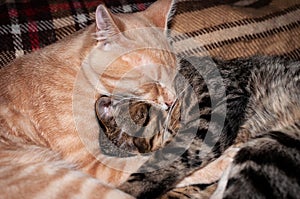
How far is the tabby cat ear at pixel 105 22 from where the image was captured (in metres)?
1.44

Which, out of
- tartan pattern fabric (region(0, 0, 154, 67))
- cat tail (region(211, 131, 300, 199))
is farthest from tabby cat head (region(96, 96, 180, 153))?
tartan pattern fabric (region(0, 0, 154, 67))

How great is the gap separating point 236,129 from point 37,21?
1025 mm

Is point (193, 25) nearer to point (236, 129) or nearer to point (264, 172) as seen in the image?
point (236, 129)

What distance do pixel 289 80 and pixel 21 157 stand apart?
119 cm

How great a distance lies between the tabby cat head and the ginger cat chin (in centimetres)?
5

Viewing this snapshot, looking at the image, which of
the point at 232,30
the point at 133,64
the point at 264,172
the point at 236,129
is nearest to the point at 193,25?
the point at 232,30

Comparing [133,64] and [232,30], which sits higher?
[133,64]

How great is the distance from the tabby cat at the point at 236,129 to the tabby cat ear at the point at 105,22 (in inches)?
12.0

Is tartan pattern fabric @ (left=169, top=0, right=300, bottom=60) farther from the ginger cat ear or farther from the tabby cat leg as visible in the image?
the tabby cat leg

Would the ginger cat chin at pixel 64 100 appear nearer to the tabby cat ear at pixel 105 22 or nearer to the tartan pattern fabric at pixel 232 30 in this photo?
the tabby cat ear at pixel 105 22

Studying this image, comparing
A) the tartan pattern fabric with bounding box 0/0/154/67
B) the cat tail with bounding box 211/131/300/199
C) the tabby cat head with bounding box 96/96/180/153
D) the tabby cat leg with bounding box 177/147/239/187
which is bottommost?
the tabby cat leg with bounding box 177/147/239/187

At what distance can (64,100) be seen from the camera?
161 cm

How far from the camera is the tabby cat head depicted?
164 cm

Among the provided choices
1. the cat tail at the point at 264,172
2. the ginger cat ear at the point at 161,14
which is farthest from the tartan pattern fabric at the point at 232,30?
the cat tail at the point at 264,172
